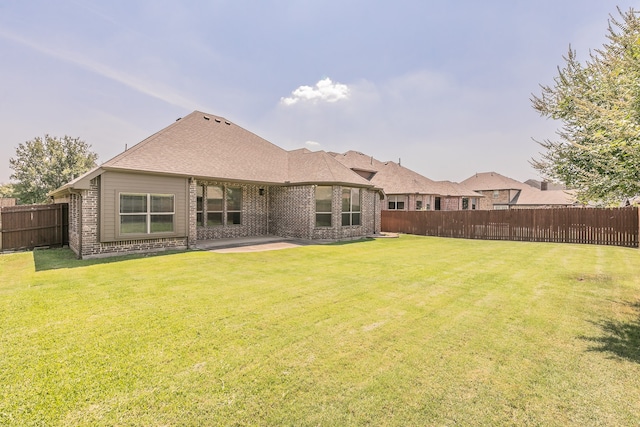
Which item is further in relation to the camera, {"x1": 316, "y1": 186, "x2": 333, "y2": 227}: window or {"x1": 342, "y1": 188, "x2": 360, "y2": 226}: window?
{"x1": 342, "y1": 188, "x2": 360, "y2": 226}: window

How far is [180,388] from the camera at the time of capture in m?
2.77

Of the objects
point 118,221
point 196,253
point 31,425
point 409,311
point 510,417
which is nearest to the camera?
point 31,425

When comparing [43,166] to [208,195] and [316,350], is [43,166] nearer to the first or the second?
[208,195]

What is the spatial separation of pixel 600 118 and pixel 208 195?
1342 cm

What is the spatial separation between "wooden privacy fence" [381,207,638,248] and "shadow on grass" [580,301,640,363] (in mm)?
12861

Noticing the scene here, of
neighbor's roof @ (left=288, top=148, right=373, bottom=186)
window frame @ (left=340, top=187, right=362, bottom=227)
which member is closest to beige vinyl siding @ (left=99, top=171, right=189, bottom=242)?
neighbor's roof @ (left=288, top=148, right=373, bottom=186)

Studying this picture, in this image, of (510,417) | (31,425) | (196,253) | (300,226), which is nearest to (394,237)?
(300,226)

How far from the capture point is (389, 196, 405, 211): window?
1085 inches

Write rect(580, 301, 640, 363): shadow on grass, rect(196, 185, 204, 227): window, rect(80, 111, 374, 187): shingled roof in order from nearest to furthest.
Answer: rect(580, 301, 640, 363): shadow on grass < rect(80, 111, 374, 187): shingled roof < rect(196, 185, 204, 227): window

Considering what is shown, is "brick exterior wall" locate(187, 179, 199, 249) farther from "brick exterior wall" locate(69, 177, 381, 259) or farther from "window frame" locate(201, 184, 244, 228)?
"window frame" locate(201, 184, 244, 228)

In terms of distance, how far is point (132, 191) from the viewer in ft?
33.4

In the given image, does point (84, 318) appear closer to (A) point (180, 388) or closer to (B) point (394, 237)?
(A) point (180, 388)

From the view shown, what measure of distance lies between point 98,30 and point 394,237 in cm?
1694

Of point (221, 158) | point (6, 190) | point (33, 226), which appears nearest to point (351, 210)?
point (221, 158)
